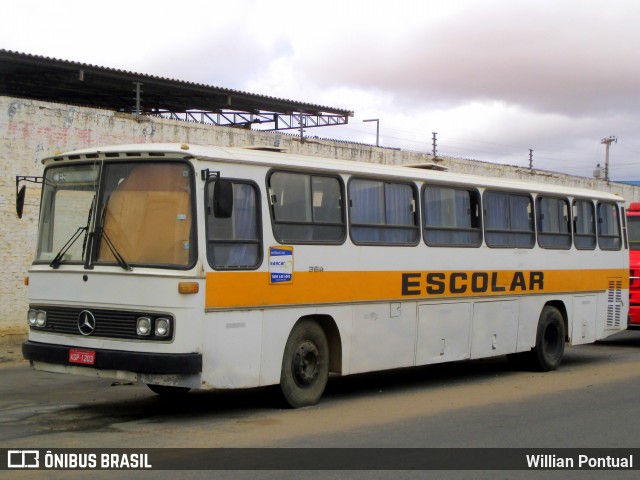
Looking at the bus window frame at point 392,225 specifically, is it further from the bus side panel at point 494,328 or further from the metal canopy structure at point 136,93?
the metal canopy structure at point 136,93

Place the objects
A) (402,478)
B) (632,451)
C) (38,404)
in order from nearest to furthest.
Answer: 1. (402,478)
2. (632,451)
3. (38,404)

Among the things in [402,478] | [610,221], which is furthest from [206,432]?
[610,221]

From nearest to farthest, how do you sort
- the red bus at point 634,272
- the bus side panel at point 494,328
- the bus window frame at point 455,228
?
the bus window frame at point 455,228 < the bus side panel at point 494,328 < the red bus at point 634,272

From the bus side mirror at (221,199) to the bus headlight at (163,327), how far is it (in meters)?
1.22

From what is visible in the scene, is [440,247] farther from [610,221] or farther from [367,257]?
[610,221]

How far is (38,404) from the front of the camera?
34.6 ft

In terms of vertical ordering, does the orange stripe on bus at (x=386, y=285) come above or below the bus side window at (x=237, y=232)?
below

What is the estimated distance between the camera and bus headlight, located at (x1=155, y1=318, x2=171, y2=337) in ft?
29.2

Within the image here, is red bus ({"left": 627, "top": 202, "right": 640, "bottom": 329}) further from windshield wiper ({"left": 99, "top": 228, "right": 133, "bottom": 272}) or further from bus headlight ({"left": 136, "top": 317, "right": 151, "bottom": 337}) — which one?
windshield wiper ({"left": 99, "top": 228, "right": 133, "bottom": 272})

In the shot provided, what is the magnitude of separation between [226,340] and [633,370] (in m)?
8.03

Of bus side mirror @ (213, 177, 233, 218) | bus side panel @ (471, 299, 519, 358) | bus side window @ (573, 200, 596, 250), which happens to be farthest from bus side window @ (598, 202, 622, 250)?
bus side mirror @ (213, 177, 233, 218)

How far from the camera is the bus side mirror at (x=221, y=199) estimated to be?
920cm

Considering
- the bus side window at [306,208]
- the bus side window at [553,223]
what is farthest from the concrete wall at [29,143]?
the bus side window at [553,223]

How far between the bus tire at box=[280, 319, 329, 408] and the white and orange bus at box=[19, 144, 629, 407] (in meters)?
0.02
